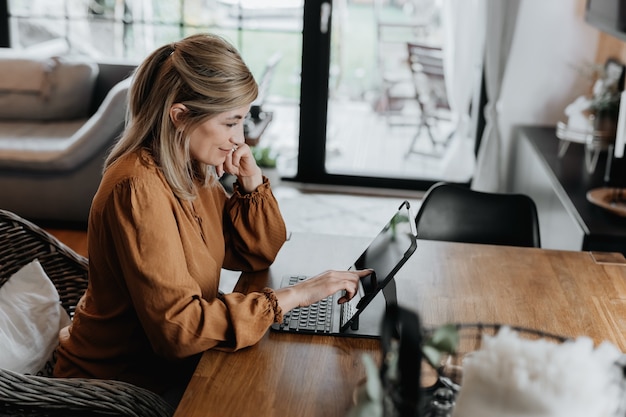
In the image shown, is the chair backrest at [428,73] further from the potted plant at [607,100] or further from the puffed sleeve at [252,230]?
the puffed sleeve at [252,230]

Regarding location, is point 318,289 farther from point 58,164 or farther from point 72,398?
point 58,164

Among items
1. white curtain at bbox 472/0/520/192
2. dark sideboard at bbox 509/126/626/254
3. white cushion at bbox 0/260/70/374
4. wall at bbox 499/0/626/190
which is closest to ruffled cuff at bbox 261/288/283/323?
white cushion at bbox 0/260/70/374

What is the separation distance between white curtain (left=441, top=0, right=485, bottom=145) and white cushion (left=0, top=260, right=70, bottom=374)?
3.14 metres

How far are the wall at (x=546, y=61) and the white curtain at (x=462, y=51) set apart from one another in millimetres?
288

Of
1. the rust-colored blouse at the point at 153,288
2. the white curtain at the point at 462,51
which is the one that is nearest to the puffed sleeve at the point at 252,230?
the rust-colored blouse at the point at 153,288

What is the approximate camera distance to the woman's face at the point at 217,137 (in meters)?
1.84

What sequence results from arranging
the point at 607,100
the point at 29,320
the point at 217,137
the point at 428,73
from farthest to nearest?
the point at 428,73 < the point at 607,100 < the point at 29,320 < the point at 217,137

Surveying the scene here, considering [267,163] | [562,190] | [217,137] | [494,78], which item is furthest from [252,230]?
[494,78]

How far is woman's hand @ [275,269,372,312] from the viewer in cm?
Result: 178

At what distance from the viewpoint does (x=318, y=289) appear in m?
1.81

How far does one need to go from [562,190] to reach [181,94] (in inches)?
74.9

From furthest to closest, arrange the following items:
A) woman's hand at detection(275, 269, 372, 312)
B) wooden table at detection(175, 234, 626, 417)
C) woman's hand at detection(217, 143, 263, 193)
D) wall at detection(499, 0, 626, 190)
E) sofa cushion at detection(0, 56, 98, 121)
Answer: sofa cushion at detection(0, 56, 98, 121), wall at detection(499, 0, 626, 190), woman's hand at detection(217, 143, 263, 193), woman's hand at detection(275, 269, 372, 312), wooden table at detection(175, 234, 626, 417)

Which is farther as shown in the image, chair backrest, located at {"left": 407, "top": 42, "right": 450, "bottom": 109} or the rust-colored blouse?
chair backrest, located at {"left": 407, "top": 42, "right": 450, "bottom": 109}

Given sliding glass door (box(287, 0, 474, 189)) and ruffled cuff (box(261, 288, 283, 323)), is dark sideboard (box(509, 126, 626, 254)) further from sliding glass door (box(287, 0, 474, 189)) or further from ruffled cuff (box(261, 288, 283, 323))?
ruffled cuff (box(261, 288, 283, 323))
